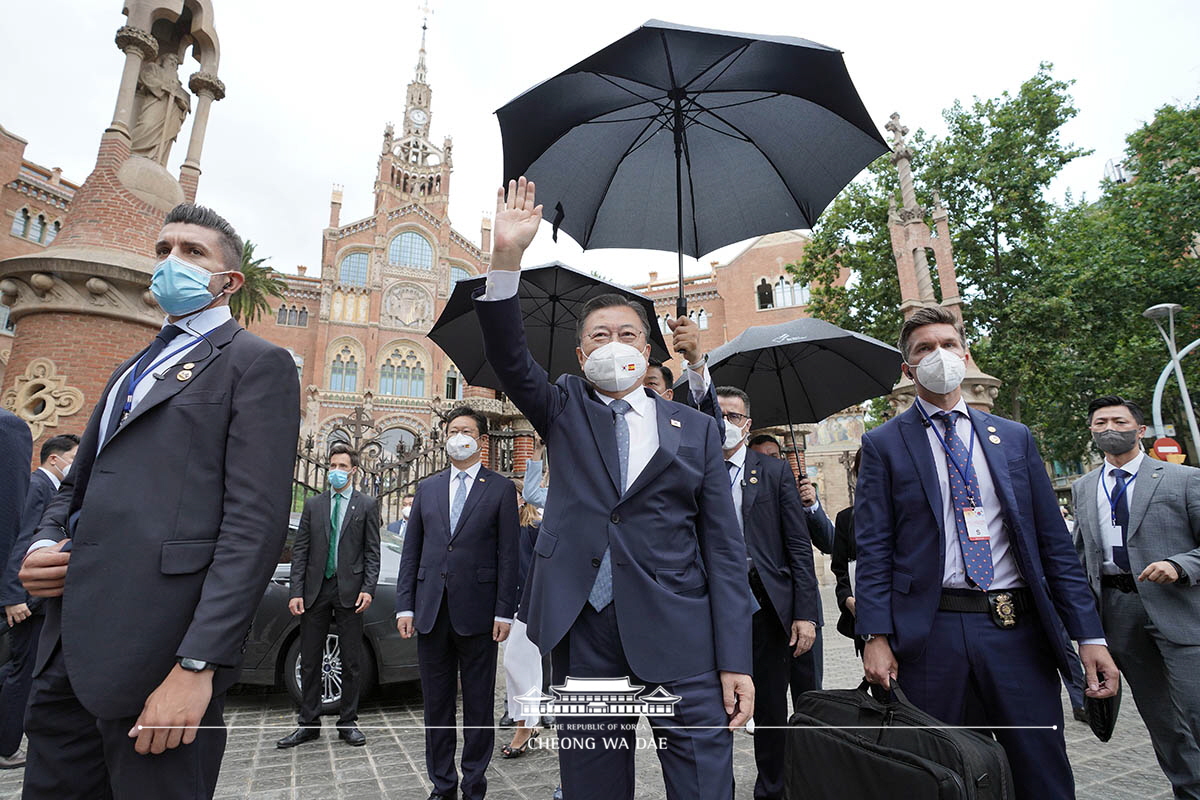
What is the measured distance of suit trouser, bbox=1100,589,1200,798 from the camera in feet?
11.0

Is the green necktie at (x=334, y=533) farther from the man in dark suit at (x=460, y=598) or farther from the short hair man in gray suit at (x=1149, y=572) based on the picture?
the short hair man in gray suit at (x=1149, y=572)

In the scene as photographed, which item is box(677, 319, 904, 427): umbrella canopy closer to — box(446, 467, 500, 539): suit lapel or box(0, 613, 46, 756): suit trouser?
box(446, 467, 500, 539): suit lapel

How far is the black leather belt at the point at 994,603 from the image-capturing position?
2.29 m

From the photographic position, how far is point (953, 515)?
8.16 feet

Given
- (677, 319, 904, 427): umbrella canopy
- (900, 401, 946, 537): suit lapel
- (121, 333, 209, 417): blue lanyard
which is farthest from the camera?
(677, 319, 904, 427): umbrella canopy

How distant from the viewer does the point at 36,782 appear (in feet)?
5.91

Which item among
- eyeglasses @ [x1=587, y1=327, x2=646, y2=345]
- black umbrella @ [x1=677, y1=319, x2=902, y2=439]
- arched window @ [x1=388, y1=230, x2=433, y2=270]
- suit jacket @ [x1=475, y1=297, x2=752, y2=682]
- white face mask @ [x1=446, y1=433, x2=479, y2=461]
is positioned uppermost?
arched window @ [x1=388, y1=230, x2=433, y2=270]

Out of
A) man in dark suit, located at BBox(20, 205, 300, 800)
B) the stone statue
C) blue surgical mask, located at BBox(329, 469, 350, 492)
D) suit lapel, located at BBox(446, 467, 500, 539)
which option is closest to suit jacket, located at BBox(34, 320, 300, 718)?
man in dark suit, located at BBox(20, 205, 300, 800)

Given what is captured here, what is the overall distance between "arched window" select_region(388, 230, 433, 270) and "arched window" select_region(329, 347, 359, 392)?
29.2 ft

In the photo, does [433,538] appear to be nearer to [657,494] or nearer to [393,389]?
[657,494]

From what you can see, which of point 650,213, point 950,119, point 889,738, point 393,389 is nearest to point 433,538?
point 650,213

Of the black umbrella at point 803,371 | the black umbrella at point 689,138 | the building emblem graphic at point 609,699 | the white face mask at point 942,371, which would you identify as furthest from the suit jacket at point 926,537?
the black umbrella at point 803,371

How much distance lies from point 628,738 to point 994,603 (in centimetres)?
149

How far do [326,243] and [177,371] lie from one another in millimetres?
52234
